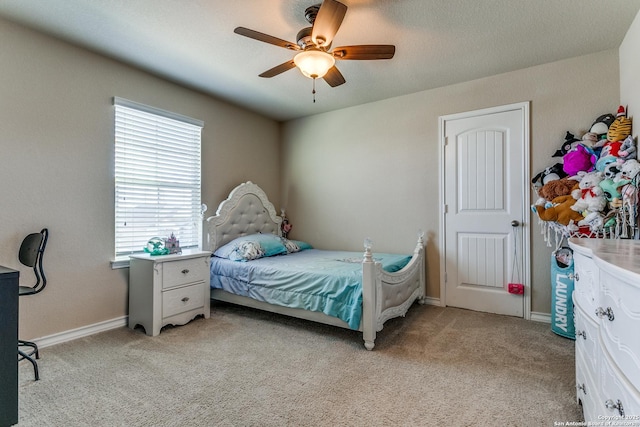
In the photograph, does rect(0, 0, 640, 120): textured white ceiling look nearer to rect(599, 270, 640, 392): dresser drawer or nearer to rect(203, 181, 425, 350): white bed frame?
rect(203, 181, 425, 350): white bed frame

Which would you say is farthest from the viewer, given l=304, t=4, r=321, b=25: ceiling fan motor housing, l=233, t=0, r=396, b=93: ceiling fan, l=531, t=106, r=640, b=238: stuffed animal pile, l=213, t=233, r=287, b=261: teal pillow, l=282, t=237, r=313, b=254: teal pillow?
l=282, t=237, r=313, b=254: teal pillow

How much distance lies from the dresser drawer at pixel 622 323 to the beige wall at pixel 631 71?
6.42 feet

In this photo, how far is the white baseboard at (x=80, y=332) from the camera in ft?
8.10

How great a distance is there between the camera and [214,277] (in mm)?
3398

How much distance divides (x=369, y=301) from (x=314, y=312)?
0.54m

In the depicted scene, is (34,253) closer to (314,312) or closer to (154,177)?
(154,177)

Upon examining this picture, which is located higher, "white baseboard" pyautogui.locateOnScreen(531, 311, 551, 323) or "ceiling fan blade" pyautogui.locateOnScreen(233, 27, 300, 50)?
"ceiling fan blade" pyautogui.locateOnScreen(233, 27, 300, 50)

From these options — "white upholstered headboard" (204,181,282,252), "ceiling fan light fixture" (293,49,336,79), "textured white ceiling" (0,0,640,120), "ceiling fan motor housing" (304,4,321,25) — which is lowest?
"white upholstered headboard" (204,181,282,252)

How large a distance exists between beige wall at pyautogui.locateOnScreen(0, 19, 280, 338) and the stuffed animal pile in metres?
3.87

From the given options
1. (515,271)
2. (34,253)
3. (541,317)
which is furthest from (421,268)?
(34,253)

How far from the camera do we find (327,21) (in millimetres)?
1888

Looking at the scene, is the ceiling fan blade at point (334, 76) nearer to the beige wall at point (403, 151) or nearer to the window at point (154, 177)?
the beige wall at point (403, 151)

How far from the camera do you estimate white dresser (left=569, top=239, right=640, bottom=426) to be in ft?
2.74

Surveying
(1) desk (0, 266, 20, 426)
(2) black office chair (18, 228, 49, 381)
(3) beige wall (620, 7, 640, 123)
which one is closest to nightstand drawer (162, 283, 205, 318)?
(2) black office chair (18, 228, 49, 381)
